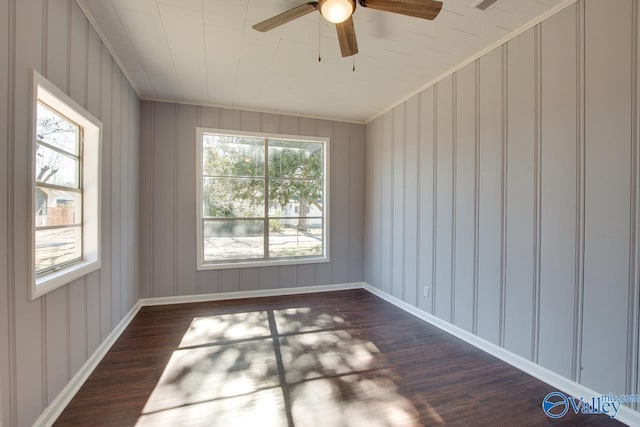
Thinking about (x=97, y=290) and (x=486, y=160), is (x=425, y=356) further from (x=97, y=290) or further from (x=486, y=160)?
(x=97, y=290)

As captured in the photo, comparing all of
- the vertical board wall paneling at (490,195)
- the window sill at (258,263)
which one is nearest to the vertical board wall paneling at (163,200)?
the window sill at (258,263)

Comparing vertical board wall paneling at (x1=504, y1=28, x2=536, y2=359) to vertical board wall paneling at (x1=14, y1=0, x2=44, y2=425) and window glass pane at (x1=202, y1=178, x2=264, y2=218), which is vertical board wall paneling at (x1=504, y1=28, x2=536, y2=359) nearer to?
window glass pane at (x1=202, y1=178, x2=264, y2=218)

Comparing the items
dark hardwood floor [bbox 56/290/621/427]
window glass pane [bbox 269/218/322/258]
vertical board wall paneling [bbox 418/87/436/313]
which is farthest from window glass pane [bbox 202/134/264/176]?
vertical board wall paneling [bbox 418/87/436/313]

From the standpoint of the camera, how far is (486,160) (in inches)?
105

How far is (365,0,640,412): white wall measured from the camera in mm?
1786

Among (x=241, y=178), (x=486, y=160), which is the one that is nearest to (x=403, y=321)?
(x=486, y=160)

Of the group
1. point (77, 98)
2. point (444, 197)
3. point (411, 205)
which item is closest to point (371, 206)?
point (411, 205)

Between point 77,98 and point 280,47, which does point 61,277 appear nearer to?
point 77,98

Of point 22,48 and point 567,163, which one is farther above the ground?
point 22,48

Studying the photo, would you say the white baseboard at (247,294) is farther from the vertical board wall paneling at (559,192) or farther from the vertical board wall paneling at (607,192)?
the vertical board wall paneling at (607,192)

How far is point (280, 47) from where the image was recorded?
2600 mm

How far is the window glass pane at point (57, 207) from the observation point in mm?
1834

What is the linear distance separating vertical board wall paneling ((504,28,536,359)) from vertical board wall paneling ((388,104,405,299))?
4.70 ft

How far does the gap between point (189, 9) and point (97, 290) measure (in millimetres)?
2387
